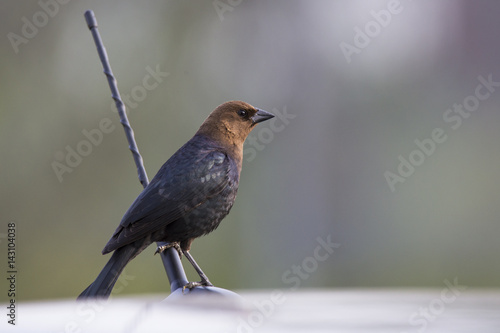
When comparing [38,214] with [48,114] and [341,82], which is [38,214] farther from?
[341,82]

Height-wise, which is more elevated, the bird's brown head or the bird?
the bird's brown head

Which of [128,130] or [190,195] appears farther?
[190,195]

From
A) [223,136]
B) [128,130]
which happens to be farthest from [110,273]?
[223,136]

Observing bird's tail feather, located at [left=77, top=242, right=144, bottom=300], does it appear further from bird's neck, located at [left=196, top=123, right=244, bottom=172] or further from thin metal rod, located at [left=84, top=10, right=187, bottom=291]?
bird's neck, located at [left=196, top=123, right=244, bottom=172]

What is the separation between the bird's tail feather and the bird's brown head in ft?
2.08

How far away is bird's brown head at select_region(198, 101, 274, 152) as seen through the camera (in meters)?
2.71

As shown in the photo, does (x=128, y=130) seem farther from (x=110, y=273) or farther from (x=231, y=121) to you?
(x=231, y=121)

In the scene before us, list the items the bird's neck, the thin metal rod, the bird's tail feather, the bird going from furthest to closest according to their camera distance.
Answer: the bird's neck → the bird → the bird's tail feather → the thin metal rod

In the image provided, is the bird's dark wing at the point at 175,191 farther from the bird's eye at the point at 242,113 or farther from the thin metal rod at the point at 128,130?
the thin metal rod at the point at 128,130

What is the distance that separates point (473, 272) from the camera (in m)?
7.79

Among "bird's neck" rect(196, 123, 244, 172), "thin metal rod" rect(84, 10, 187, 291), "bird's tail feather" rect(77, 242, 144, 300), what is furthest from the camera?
"bird's neck" rect(196, 123, 244, 172)

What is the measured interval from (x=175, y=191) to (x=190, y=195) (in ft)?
0.20

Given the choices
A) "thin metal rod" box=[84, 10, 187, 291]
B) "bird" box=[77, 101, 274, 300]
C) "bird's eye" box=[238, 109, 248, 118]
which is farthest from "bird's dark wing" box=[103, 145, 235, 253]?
"thin metal rod" box=[84, 10, 187, 291]

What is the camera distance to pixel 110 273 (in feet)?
6.74
